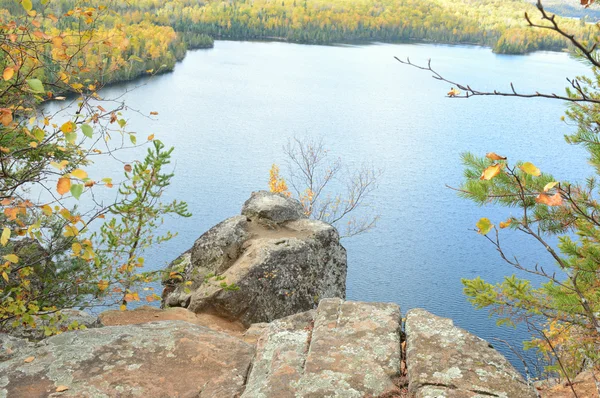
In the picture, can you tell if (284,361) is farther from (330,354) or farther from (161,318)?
(161,318)

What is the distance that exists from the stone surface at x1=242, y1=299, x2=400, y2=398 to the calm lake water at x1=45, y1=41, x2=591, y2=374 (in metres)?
17.0

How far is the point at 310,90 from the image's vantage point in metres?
55.7

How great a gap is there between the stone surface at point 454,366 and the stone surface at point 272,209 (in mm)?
7896

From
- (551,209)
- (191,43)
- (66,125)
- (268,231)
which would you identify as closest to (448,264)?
(268,231)

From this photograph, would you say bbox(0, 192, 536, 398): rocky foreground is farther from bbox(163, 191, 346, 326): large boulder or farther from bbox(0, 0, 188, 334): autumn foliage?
bbox(163, 191, 346, 326): large boulder

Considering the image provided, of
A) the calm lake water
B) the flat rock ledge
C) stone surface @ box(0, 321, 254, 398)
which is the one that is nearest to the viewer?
the flat rock ledge

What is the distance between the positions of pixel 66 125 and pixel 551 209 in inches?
279

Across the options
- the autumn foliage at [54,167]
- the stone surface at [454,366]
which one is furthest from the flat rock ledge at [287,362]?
the autumn foliage at [54,167]

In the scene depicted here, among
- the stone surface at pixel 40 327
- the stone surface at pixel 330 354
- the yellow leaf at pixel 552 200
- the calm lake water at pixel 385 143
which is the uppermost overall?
the yellow leaf at pixel 552 200

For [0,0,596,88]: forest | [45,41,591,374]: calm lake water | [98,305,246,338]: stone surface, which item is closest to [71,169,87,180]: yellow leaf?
[98,305,246,338]: stone surface

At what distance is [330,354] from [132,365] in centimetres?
165

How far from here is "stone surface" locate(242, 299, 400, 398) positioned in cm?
414

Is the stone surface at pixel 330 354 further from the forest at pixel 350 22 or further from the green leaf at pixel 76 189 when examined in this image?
the forest at pixel 350 22

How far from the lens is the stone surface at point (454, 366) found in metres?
3.99
